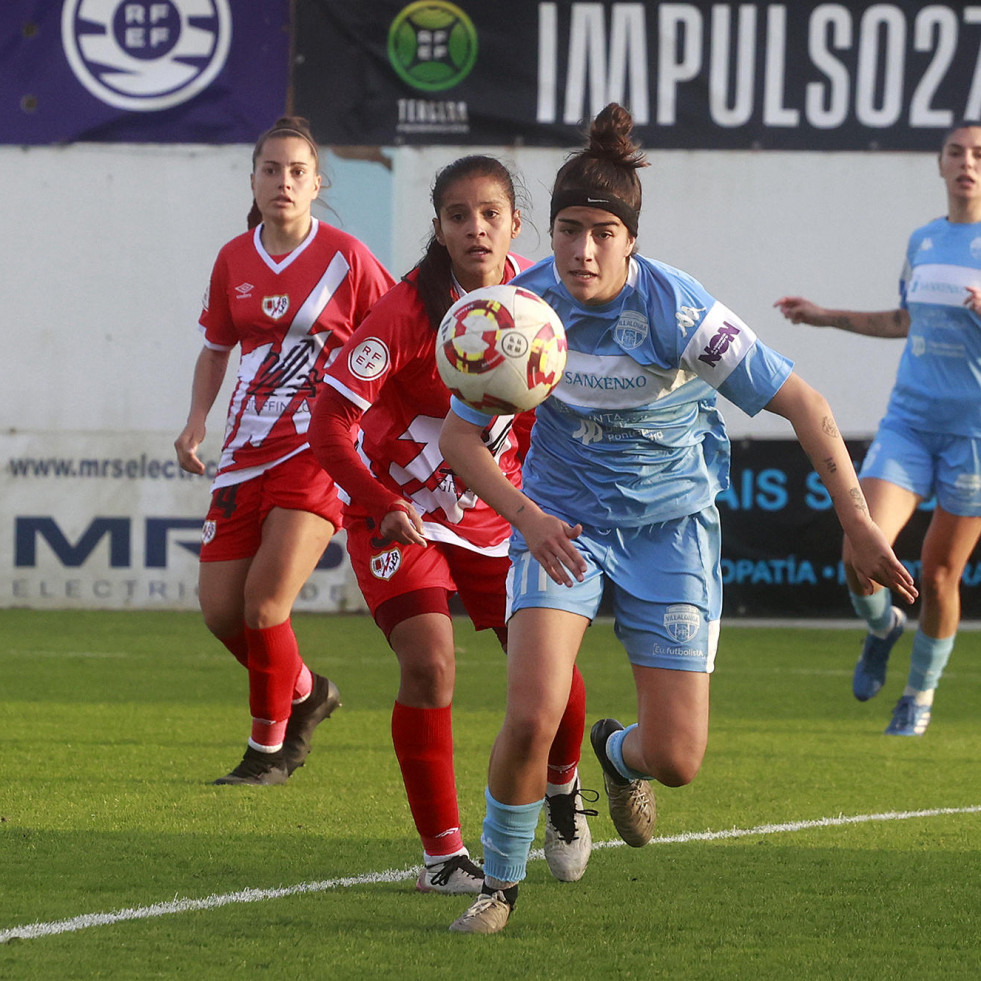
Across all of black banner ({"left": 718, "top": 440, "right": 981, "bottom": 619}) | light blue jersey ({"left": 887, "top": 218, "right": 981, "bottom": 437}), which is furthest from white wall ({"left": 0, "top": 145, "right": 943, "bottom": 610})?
light blue jersey ({"left": 887, "top": 218, "right": 981, "bottom": 437})

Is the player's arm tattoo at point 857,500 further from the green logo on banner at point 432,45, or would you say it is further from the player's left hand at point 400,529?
the green logo on banner at point 432,45

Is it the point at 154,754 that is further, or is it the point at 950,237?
the point at 950,237

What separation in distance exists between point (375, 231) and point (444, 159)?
0.69m

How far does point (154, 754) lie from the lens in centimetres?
626

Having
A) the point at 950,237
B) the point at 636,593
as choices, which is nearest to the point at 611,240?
the point at 636,593

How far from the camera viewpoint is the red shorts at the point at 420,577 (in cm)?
432

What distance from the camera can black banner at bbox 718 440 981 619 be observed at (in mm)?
11094

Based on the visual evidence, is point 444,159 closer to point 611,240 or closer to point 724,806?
point 724,806

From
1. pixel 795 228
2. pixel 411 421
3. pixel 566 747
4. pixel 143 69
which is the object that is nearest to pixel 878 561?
pixel 566 747

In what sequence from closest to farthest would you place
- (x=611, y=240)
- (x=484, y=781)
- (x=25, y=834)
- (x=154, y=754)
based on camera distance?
(x=611, y=240) < (x=25, y=834) < (x=484, y=781) < (x=154, y=754)

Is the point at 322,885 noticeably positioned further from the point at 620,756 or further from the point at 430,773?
the point at 620,756

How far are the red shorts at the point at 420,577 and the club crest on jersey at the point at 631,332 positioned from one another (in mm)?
833

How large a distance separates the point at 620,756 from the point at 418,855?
2.34ft

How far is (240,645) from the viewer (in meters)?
5.92
